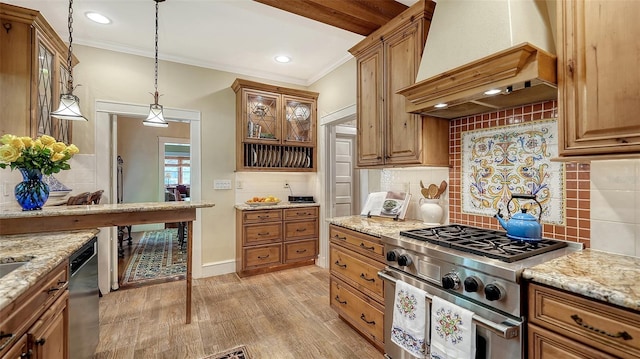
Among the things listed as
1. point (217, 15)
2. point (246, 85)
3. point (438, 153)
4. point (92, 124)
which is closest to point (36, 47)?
point (92, 124)

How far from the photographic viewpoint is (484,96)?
1.65 metres

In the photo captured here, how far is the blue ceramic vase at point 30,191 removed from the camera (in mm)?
1792

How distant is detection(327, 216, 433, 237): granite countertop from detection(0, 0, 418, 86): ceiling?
5.68 ft

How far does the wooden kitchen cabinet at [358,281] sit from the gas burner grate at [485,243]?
37 centimetres

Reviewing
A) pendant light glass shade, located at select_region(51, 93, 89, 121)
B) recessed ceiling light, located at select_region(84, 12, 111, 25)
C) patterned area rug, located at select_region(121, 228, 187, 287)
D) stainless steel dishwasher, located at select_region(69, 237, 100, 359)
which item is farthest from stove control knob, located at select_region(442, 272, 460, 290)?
recessed ceiling light, located at select_region(84, 12, 111, 25)

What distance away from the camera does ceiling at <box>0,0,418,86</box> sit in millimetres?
2514

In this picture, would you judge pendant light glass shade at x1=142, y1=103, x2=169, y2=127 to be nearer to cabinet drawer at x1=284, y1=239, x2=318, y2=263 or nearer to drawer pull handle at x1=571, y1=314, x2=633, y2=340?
cabinet drawer at x1=284, y1=239, x2=318, y2=263

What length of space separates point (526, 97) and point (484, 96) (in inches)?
10.4

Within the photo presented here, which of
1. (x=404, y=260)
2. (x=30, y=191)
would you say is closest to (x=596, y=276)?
(x=404, y=260)

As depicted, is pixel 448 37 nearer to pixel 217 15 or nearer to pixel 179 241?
pixel 217 15

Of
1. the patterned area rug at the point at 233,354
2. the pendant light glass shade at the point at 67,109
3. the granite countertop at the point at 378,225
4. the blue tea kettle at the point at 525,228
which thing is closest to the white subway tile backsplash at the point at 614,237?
the blue tea kettle at the point at 525,228

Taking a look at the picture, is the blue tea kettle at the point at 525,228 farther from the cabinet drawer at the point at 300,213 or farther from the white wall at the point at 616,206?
the cabinet drawer at the point at 300,213

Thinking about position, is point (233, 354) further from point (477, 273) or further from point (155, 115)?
point (155, 115)

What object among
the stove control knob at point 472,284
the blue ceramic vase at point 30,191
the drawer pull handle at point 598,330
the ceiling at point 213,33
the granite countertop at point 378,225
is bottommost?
the drawer pull handle at point 598,330
